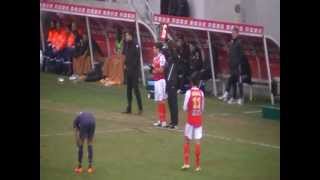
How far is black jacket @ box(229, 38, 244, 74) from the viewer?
1004 cm

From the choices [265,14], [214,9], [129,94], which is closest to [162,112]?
[129,94]

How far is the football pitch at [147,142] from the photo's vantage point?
7.65m

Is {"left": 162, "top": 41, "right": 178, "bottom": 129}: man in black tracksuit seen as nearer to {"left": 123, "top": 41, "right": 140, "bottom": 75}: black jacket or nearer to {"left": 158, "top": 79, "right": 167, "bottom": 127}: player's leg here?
{"left": 158, "top": 79, "right": 167, "bottom": 127}: player's leg

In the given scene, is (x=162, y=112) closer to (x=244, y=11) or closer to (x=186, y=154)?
(x=244, y=11)

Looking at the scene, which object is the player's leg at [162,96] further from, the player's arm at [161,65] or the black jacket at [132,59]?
the black jacket at [132,59]

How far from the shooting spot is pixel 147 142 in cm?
877

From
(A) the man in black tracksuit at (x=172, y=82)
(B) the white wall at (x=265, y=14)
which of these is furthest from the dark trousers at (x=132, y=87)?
(B) the white wall at (x=265, y=14)

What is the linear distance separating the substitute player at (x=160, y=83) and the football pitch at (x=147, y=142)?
15 centimetres

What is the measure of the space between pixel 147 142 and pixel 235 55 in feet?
6.31
